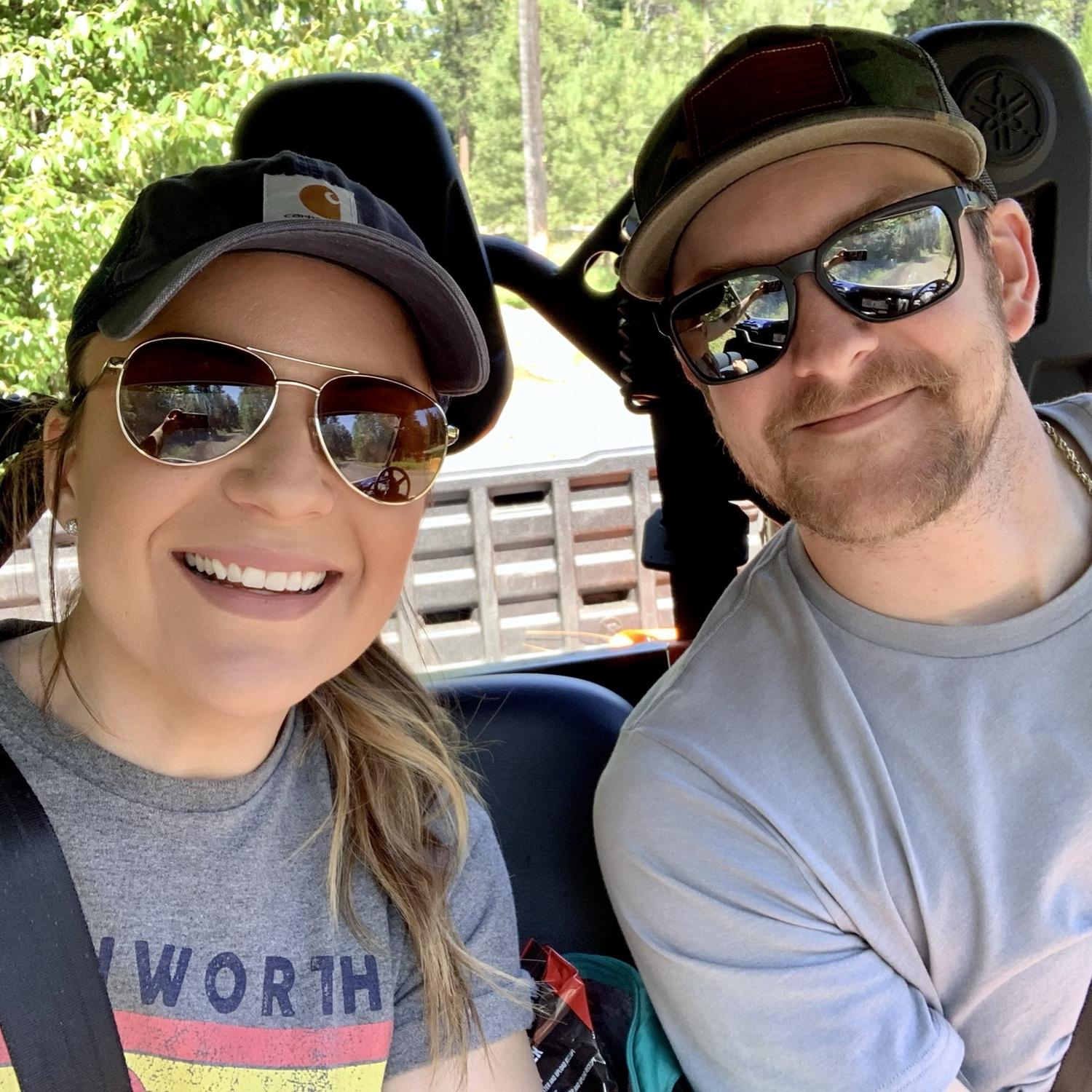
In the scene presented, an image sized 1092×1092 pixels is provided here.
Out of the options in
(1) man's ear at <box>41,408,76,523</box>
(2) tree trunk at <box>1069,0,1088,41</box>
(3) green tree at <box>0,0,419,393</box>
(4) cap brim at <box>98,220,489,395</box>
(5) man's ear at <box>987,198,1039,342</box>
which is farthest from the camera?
(3) green tree at <box>0,0,419,393</box>

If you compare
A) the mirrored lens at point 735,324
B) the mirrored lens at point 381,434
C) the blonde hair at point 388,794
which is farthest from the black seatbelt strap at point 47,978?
the mirrored lens at point 735,324

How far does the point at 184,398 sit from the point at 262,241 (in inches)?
6.9

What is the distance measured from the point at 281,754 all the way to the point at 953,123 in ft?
3.51

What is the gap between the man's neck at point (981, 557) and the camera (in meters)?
1.43

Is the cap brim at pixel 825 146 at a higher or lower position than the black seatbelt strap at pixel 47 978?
higher

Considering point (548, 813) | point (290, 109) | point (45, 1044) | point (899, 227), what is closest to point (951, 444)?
point (899, 227)

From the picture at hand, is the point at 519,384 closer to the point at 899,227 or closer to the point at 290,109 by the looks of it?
the point at 290,109

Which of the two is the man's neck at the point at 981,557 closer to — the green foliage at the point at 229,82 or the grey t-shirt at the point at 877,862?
the grey t-shirt at the point at 877,862

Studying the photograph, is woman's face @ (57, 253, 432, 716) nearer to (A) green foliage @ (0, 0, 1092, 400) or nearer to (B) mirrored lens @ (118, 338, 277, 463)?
(B) mirrored lens @ (118, 338, 277, 463)

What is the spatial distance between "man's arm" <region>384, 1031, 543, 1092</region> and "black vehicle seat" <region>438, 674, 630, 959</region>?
27 cm

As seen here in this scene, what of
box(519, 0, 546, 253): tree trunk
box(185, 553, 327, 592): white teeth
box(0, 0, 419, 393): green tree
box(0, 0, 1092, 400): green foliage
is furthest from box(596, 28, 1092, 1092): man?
box(0, 0, 419, 393): green tree

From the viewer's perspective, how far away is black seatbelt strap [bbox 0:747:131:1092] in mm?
1142

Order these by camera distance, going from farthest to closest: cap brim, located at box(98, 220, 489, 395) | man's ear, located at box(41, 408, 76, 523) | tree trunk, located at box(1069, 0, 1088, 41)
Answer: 1. tree trunk, located at box(1069, 0, 1088, 41)
2. man's ear, located at box(41, 408, 76, 523)
3. cap brim, located at box(98, 220, 489, 395)

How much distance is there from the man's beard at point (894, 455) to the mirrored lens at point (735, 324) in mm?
71
